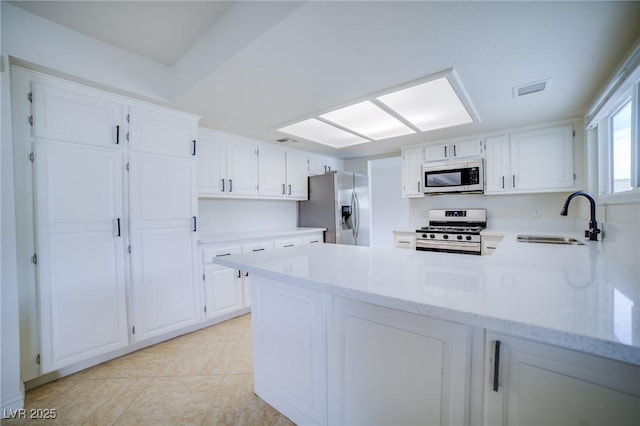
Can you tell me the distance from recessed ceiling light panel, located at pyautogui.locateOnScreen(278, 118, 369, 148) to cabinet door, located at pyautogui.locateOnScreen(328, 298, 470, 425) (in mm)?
2306

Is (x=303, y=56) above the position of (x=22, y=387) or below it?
above

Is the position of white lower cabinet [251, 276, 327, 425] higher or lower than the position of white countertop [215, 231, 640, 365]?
lower

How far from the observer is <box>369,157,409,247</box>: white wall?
553 centimetres

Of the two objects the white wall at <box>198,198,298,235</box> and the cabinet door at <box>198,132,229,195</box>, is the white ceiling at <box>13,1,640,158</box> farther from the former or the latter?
the white wall at <box>198,198,298,235</box>

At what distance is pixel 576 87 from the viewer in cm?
219

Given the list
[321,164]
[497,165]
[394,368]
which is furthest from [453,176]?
[394,368]

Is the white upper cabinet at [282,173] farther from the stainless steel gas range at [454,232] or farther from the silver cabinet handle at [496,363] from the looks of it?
the silver cabinet handle at [496,363]

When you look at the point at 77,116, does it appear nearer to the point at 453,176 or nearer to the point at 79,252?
the point at 79,252

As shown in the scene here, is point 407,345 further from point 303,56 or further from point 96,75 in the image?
point 96,75

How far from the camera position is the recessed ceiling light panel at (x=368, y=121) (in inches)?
103

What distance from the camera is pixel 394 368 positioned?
108cm

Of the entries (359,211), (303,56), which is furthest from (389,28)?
(359,211)

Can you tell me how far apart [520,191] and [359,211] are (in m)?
2.11

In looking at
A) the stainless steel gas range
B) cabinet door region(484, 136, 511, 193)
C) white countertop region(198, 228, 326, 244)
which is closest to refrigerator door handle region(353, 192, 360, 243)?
white countertop region(198, 228, 326, 244)
